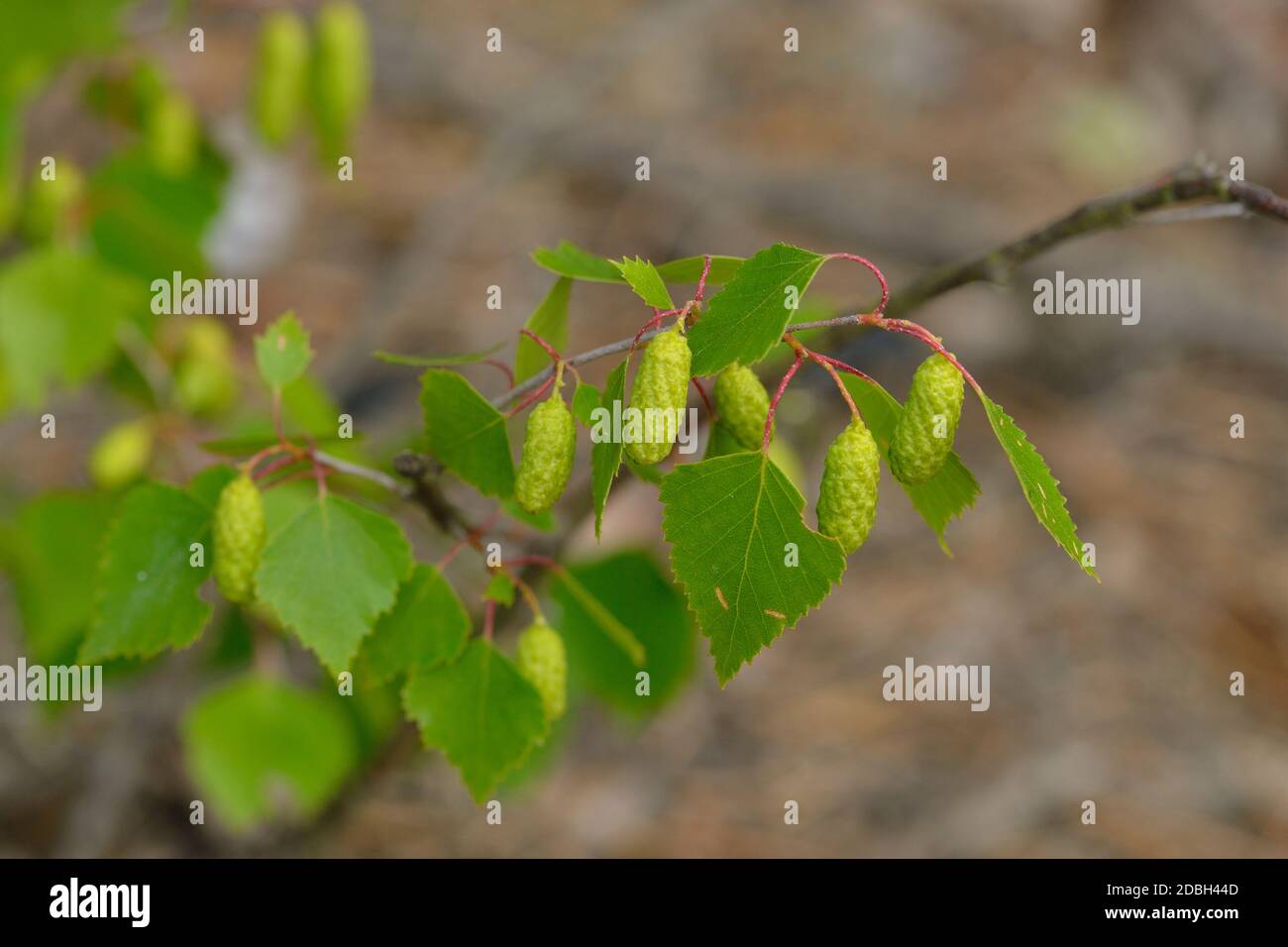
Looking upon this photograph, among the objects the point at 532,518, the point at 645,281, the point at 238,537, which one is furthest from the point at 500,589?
the point at 645,281

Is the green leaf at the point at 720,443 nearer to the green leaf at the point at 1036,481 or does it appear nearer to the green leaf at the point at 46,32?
the green leaf at the point at 1036,481

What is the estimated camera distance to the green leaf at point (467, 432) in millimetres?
733

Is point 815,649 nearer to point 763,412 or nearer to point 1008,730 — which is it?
point 1008,730

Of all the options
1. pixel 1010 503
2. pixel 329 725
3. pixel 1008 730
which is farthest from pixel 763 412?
pixel 1010 503

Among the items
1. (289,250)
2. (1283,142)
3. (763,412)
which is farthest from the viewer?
(1283,142)

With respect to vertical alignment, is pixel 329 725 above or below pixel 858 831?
above

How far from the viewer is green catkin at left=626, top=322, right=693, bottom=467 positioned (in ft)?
1.96

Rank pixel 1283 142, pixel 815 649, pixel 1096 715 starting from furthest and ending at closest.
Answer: pixel 1283 142 < pixel 815 649 < pixel 1096 715

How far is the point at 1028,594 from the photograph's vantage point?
2.39m

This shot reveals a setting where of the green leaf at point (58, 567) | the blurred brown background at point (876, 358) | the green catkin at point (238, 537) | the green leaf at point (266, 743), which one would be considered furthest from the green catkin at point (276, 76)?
the green catkin at point (238, 537)

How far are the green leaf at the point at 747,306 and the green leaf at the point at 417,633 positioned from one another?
0.29 metres

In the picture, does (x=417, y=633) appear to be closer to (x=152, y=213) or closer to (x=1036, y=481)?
(x=1036, y=481)

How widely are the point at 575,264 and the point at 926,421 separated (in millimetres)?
230

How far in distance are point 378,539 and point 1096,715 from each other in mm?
1740
